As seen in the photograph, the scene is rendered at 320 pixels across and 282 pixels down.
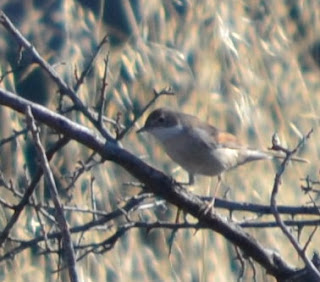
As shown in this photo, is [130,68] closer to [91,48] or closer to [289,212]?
[91,48]

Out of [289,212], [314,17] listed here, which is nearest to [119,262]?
[314,17]

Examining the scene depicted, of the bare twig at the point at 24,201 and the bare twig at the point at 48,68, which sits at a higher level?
the bare twig at the point at 48,68

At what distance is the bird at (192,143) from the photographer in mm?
4551

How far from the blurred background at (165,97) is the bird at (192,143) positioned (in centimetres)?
51

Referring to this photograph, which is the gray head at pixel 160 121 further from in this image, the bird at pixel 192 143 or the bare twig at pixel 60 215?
the bare twig at pixel 60 215

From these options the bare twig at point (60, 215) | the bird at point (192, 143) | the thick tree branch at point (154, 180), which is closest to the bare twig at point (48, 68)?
the thick tree branch at point (154, 180)

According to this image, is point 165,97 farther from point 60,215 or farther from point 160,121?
point 60,215

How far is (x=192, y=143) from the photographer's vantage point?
4621 millimetres

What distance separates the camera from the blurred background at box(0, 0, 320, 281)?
5.25 meters

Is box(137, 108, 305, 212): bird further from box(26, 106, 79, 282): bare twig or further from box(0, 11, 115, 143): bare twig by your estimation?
box(26, 106, 79, 282): bare twig

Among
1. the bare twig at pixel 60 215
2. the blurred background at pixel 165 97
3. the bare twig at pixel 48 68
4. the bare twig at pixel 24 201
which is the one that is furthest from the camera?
the blurred background at pixel 165 97

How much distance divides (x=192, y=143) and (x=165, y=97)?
1.08 meters

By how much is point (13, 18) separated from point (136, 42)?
0.62m

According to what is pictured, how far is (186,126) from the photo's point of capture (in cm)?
470
